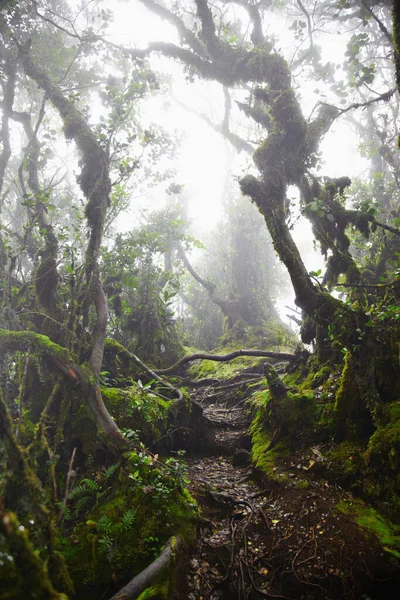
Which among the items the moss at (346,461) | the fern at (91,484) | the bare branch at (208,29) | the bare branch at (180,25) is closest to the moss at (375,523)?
the moss at (346,461)

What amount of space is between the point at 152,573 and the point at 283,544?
1.66 metres

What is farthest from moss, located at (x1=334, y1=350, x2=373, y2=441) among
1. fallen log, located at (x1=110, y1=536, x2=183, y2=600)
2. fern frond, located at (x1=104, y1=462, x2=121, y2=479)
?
fern frond, located at (x1=104, y1=462, x2=121, y2=479)

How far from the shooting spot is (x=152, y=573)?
2824mm

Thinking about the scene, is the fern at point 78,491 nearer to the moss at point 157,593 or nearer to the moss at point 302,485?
the moss at point 157,593

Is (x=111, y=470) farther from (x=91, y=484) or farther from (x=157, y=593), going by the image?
(x=157, y=593)

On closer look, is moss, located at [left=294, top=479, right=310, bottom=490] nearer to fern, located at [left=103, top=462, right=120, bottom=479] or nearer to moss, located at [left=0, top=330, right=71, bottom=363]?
fern, located at [left=103, top=462, right=120, bottom=479]

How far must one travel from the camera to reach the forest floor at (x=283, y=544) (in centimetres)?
302

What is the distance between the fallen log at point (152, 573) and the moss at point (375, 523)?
2.00m

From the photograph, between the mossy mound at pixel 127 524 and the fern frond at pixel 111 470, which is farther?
the fern frond at pixel 111 470

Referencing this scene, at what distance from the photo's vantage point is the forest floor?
9.92 feet

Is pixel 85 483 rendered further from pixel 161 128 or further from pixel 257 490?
pixel 161 128

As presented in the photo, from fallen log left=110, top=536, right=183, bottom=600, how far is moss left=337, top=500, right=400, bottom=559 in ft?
6.56

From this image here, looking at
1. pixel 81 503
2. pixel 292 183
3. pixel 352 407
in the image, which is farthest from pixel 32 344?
pixel 292 183

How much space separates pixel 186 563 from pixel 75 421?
106 inches
